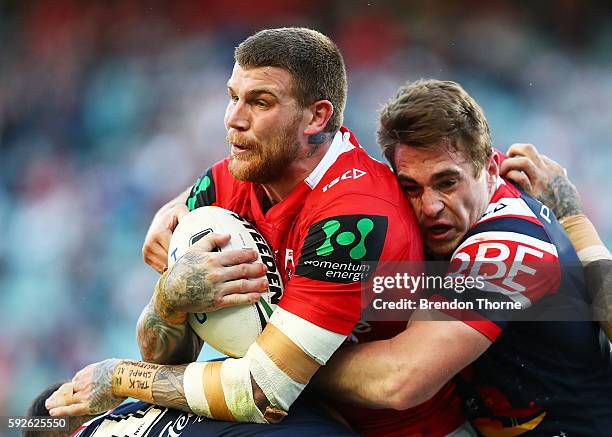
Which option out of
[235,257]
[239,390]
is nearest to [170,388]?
[239,390]

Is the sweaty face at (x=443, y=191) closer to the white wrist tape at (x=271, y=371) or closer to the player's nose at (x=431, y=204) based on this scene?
the player's nose at (x=431, y=204)

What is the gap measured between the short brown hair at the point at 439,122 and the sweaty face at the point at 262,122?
1.19ft

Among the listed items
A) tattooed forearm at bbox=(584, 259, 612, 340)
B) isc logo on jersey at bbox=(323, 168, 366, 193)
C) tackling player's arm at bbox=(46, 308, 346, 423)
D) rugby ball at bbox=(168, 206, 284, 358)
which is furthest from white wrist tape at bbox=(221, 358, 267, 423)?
tattooed forearm at bbox=(584, 259, 612, 340)

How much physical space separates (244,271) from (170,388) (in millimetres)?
476

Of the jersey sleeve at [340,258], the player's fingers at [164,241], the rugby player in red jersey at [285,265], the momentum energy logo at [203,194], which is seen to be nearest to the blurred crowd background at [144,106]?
the momentum energy logo at [203,194]

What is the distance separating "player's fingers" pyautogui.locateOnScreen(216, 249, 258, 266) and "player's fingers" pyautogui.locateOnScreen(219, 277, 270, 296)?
65 mm

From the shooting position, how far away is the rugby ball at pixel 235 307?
257 cm

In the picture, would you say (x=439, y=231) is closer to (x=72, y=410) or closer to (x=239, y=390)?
(x=239, y=390)

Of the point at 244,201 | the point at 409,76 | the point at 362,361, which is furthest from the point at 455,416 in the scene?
the point at 409,76

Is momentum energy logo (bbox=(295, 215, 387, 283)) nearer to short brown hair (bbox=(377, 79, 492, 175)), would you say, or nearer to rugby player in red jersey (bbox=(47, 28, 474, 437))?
rugby player in red jersey (bbox=(47, 28, 474, 437))

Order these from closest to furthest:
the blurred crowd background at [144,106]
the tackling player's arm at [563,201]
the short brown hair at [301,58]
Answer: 1. the short brown hair at [301,58]
2. the tackling player's arm at [563,201]
3. the blurred crowd background at [144,106]

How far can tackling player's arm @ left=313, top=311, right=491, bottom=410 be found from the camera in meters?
2.45

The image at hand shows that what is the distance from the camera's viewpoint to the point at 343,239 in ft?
8.12

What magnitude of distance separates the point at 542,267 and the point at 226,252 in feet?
3.45
